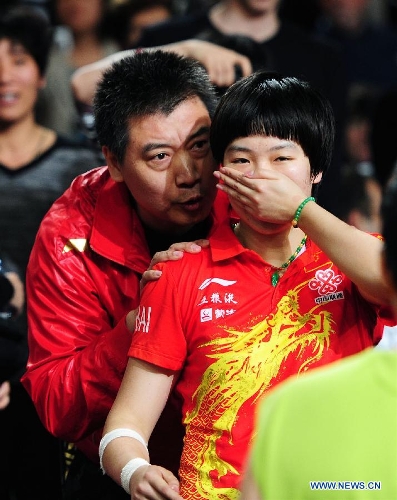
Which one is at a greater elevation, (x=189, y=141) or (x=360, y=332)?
(x=189, y=141)

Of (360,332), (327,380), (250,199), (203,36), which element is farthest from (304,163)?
(203,36)

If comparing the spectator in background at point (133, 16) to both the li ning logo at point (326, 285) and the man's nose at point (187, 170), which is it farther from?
the li ning logo at point (326, 285)

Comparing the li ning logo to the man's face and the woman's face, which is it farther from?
the woman's face

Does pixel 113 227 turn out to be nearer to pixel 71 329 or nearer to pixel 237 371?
pixel 71 329

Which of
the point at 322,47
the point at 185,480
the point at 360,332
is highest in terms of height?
the point at 322,47

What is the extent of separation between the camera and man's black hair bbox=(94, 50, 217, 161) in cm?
334

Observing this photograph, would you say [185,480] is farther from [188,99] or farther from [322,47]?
[322,47]

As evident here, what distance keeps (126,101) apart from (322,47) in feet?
6.67

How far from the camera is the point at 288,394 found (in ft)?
5.39

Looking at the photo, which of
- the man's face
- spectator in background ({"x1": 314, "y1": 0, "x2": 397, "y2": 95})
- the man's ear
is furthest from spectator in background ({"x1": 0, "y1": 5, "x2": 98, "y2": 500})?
spectator in background ({"x1": 314, "y1": 0, "x2": 397, "y2": 95})

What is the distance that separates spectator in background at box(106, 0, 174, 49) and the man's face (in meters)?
→ 2.88

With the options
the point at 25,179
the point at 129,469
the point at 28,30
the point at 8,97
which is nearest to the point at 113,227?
the point at 129,469

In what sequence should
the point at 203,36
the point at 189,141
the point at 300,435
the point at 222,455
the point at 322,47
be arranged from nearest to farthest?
the point at 300,435 < the point at 222,455 < the point at 189,141 < the point at 203,36 < the point at 322,47

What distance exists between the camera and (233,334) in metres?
2.75
